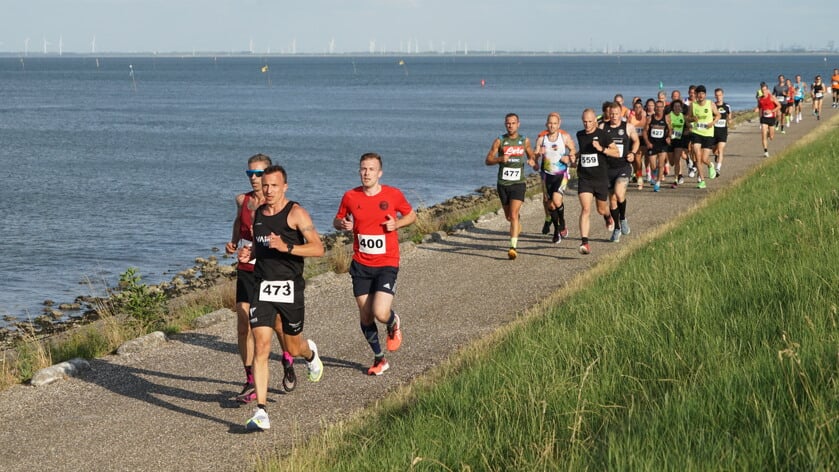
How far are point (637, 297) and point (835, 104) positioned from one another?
152 feet

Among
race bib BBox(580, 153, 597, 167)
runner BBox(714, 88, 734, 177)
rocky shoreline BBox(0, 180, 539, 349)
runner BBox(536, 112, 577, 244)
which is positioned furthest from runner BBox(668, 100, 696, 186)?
race bib BBox(580, 153, 597, 167)

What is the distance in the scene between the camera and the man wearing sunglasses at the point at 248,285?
839cm

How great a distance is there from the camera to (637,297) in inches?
369

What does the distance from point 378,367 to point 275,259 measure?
1662 millimetres

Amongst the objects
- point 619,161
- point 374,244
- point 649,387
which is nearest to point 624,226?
point 619,161

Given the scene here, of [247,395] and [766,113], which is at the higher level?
[766,113]

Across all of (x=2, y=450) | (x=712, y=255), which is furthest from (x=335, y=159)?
(x=2, y=450)

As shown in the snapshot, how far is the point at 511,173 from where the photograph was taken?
14.8 meters

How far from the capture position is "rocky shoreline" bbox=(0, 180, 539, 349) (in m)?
15.9

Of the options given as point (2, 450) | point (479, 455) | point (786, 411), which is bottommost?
point (2, 450)

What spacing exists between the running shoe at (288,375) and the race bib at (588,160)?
752 centimetres

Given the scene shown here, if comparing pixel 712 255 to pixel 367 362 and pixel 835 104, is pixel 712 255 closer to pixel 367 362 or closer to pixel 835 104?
pixel 367 362

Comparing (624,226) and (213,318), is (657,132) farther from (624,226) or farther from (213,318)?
(213,318)

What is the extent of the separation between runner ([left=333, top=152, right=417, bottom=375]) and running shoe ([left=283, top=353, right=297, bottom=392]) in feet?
2.59
